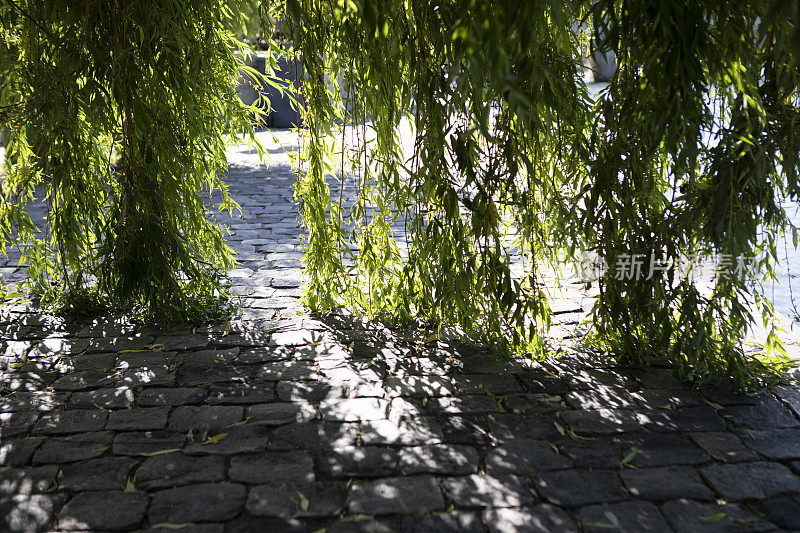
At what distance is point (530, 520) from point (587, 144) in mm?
1570

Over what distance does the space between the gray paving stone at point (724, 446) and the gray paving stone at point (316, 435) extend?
1.22 metres

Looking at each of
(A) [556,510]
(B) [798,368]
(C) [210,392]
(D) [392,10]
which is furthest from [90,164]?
(B) [798,368]

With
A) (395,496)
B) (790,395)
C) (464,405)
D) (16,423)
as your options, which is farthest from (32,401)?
(790,395)

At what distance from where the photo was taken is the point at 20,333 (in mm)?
3688

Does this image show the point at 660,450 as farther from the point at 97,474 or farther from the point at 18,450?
→ the point at 18,450

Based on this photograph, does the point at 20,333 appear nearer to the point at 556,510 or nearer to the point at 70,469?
the point at 70,469

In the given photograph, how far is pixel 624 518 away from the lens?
6.93 ft

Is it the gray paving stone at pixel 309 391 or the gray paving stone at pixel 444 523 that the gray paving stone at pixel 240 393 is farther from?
the gray paving stone at pixel 444 523

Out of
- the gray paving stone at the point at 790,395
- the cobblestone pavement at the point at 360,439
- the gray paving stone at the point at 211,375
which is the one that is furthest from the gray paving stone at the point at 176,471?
the gray paving stone at the point at 790,395

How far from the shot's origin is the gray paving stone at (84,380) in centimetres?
307

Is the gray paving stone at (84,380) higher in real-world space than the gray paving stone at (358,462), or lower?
higher

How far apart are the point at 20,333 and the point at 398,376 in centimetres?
199

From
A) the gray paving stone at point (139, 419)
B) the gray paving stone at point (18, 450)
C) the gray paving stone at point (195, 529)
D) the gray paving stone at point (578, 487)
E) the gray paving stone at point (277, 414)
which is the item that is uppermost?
the gray paving stone at point (277, 414)

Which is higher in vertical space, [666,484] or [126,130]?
[126,130]
